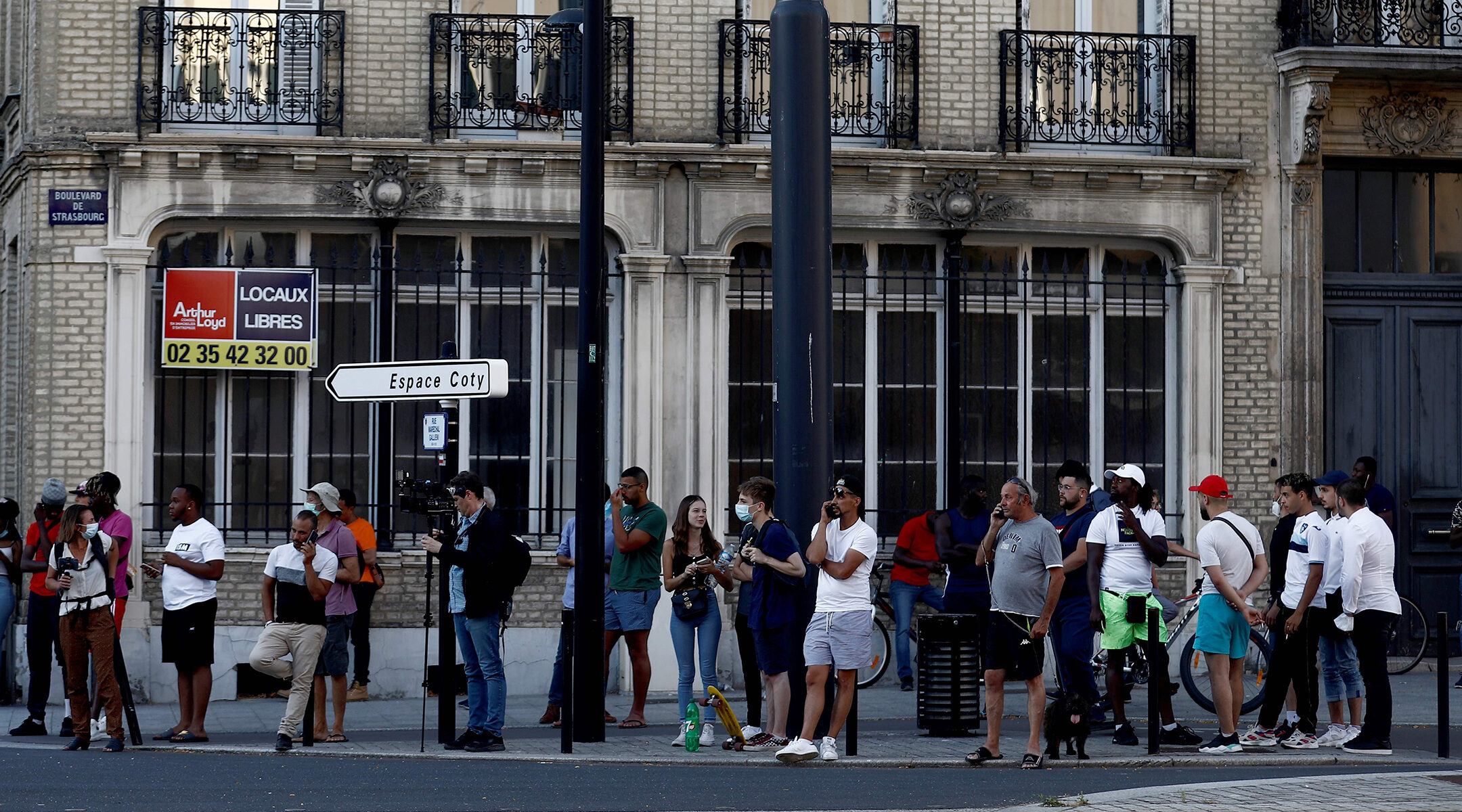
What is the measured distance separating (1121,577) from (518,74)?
7015 millimetres

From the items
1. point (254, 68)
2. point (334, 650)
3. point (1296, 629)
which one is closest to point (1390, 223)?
point (1296, 629)

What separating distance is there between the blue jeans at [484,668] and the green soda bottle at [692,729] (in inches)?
46.6

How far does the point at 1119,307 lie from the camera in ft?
55.1

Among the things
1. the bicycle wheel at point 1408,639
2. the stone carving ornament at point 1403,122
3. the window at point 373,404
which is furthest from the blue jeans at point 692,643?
the stone carving ornament at point 1403,122

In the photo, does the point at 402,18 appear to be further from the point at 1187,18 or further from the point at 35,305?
the point at 1187,18

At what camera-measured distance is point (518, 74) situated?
16.0 metres

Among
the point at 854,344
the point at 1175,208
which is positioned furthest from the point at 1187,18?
the point at 854,344

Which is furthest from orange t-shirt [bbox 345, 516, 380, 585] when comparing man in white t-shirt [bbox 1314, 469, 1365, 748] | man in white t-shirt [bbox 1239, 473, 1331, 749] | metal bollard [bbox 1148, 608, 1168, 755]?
man in white t-shirt [bbox 1314, 469, 1365, 748]

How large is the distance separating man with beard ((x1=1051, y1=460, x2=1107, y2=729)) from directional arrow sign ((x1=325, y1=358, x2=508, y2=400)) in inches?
149

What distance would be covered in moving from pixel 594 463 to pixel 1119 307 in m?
6.59

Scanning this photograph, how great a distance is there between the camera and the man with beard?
38.6 ft

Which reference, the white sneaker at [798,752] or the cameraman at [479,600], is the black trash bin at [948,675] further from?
the cameraman at [479,600]

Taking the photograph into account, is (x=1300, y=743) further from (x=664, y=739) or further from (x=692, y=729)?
(x=664, y=739)

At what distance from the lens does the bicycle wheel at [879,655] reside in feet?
50.8
